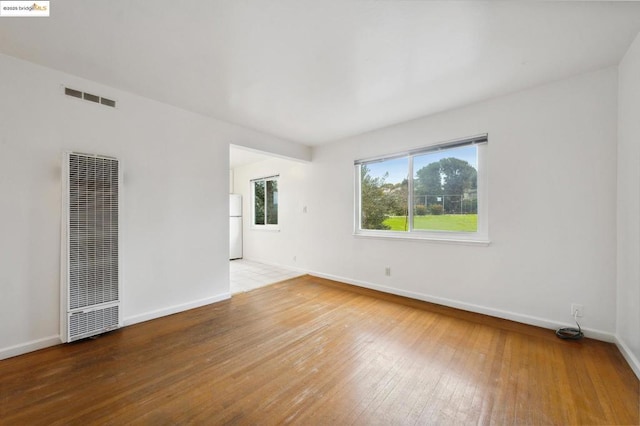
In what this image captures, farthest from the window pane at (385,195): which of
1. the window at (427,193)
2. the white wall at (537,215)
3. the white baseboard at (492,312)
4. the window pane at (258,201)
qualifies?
the window pane at (258,201)

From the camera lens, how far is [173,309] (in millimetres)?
2996

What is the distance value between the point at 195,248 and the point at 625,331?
434 centimetres

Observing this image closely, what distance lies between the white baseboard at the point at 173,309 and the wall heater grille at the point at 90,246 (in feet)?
0.71

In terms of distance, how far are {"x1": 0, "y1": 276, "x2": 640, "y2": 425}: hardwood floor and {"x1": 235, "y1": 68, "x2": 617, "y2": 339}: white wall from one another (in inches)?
13.8

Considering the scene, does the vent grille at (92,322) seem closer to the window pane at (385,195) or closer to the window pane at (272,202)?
the window pane at (385,195)

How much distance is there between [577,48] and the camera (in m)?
A: 1.99

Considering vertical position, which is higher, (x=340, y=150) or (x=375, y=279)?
(x=340, y=150)

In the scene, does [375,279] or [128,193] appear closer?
[128,193]

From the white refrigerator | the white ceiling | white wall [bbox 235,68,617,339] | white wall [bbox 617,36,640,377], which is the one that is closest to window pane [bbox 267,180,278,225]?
the white refrigerator

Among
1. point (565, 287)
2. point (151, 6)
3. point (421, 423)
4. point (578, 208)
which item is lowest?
point (421, 423)

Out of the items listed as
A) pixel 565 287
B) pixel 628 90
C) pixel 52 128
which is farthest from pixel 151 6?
pixel 565 287

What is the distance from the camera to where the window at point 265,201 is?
5.91 meters

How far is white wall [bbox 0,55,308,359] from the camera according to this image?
82.7 inches

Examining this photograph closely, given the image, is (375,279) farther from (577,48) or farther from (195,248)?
(577,48)
